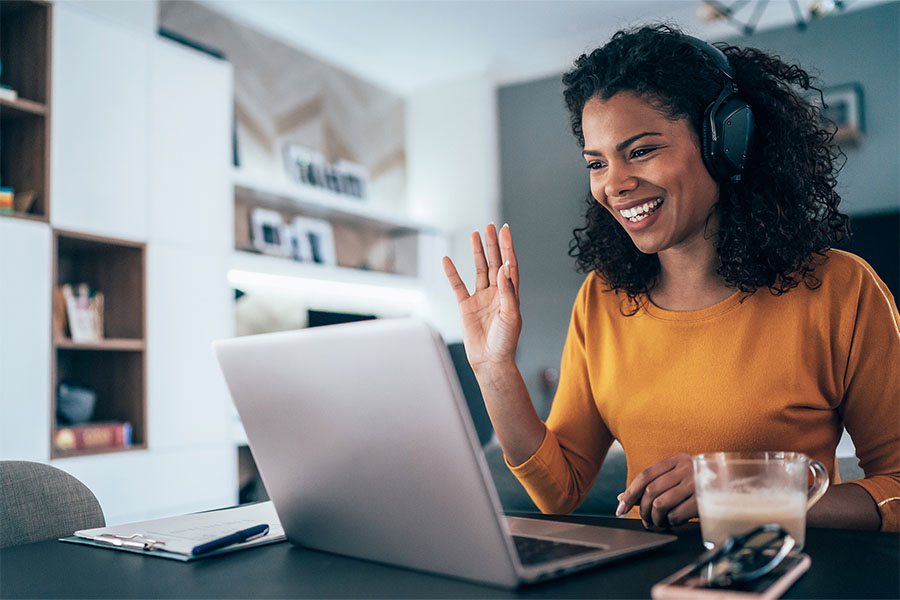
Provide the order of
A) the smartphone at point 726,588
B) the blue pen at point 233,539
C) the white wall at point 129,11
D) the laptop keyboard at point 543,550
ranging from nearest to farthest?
the smartphone at point 726,588
the laptop keyboard at point 543,550
the blue pen at point 233,539
the white wall at point 129,11

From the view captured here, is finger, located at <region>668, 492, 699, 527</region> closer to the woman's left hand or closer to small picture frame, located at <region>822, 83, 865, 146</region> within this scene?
the woman's left hand

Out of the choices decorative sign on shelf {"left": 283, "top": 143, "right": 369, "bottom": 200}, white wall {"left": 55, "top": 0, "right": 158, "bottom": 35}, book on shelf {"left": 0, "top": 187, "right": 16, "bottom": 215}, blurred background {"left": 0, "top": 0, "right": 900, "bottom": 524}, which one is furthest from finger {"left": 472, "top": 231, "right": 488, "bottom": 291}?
decorative sign on shelf {"left": 283, "top": 143, "right": 369, "bottom": 200}

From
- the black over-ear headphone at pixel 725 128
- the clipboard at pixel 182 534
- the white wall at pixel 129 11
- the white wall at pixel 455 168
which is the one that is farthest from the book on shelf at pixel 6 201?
the white wall at pixel 455 168

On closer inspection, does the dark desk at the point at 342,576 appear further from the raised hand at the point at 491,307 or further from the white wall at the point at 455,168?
the white wall at the point at 455,168

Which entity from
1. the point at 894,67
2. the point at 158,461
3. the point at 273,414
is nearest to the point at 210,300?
the point at 158,461

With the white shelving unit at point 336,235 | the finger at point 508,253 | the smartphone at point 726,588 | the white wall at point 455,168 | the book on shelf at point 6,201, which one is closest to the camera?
the smartphone at point 726,588

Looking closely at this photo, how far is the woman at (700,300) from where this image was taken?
41.6 inches

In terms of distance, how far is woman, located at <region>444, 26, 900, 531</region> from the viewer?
41.6 inches

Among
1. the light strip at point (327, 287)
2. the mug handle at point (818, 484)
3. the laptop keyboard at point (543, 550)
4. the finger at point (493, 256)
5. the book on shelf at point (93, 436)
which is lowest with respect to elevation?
the book on shelf at point (93, 436)

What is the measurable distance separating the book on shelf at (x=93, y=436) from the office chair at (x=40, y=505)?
1.69 meters

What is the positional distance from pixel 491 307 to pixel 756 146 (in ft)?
1.72

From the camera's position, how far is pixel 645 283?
128cm

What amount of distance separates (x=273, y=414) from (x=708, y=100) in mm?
820

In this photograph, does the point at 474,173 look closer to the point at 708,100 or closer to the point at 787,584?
the point at 708,100
